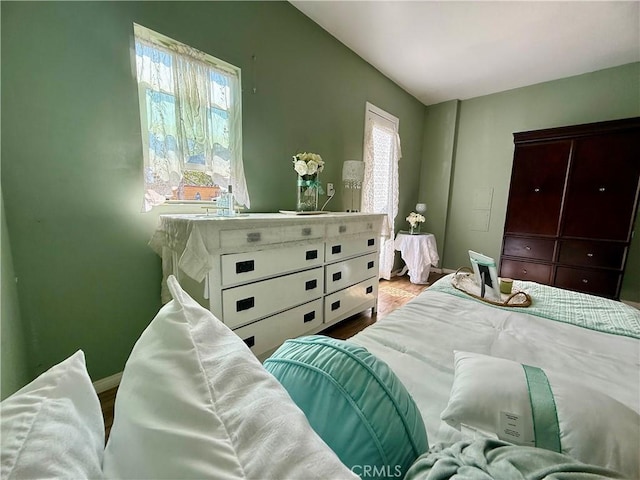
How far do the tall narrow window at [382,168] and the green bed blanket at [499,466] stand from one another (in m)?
2.90

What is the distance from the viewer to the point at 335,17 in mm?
2338

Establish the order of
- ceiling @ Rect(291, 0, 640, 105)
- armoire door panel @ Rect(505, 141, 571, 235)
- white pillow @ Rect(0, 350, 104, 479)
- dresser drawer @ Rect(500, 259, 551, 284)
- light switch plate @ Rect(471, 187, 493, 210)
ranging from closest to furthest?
white pillow @ Rect(0, 350, 104, 479), ceiling @ Rect(291, 0, 640, 105), armoire door panel @ Rect(505, 141, 571, 235), dresser drawer @ Rect(500, 259, 551, 284), light switch plate @ Rect(471, 187, 493, 210)

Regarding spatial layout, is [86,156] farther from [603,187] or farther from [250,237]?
[603,187]

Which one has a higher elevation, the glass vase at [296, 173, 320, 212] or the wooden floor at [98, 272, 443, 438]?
the glass vase at [296, 173, 320, 212]

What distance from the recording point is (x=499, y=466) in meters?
0.44

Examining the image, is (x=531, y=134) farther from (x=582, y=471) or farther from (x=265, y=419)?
(x=265, y=419)

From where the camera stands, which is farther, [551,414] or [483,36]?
[483,36]

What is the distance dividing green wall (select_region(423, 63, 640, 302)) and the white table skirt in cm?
78

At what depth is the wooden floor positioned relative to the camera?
1.46m

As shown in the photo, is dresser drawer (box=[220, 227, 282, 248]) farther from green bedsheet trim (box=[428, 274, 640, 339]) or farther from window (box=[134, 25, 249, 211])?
green bedsheet trim (box=[428, 274, 640, 339])

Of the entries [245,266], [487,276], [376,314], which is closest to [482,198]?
[376,314]

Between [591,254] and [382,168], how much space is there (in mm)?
2434

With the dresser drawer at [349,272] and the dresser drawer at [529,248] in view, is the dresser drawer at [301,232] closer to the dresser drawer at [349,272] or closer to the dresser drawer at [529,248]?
the dresser drawer at [349,272]

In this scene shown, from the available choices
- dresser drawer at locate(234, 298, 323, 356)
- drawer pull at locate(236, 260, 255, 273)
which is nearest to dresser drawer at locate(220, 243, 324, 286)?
drawer pull at locate(236, 260, 255, 273)
